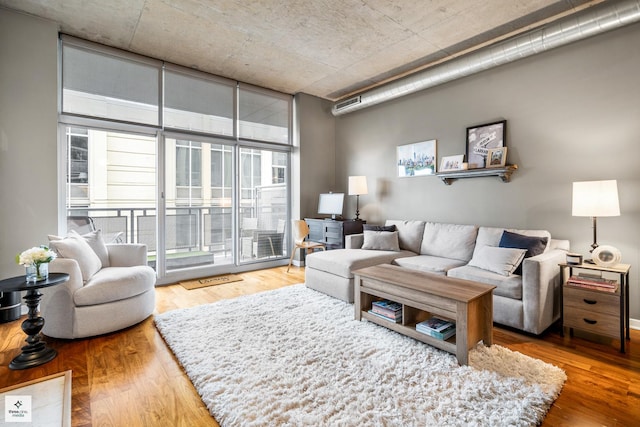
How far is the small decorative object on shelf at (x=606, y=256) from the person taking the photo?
8.59ft

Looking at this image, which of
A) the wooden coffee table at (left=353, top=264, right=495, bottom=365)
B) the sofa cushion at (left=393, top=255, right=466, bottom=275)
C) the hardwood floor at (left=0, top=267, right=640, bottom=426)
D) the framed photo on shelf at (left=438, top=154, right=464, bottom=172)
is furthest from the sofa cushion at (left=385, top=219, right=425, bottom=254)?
the hardwood floor at (left=0, top=267, right=640, bottom=426)

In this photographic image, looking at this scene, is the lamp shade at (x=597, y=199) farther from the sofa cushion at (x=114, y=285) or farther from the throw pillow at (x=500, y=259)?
the sofa cushion at (x=114, y=285)

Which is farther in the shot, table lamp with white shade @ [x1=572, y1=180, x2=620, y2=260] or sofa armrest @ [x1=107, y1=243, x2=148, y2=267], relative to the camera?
sofa armrest @ [x1=107, y1=243, x2=148, y2=267]

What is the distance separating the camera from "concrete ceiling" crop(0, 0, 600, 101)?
2994 mm

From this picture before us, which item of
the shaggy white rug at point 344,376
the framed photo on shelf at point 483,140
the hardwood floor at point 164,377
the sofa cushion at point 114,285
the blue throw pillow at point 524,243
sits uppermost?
the framed photo on shelf at point 483,140

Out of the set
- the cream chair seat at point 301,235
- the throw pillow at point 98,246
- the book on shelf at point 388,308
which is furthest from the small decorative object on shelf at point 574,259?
the throw pillow at point 98,246

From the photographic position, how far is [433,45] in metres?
3.75

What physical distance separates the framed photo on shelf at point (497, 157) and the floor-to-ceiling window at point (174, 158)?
127 inches

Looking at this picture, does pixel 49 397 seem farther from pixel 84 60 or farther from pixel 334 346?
pixel 84 60

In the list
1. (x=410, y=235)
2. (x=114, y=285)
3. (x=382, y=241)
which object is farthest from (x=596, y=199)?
(x=114, y=285)

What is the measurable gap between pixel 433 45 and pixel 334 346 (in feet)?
11.7

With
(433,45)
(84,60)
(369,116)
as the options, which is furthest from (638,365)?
(84,60)

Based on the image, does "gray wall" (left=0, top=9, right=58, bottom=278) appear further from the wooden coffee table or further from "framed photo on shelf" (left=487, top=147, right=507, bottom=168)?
"framed photo on shelf" (left=487, top=147, right=507, bottom=168)

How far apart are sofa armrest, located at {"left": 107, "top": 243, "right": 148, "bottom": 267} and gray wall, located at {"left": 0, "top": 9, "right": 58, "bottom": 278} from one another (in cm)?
73
